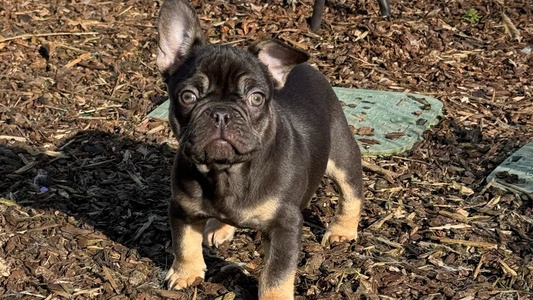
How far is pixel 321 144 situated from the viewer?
20.7ft

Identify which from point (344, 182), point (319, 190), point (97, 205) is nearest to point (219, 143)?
point (344, 182)

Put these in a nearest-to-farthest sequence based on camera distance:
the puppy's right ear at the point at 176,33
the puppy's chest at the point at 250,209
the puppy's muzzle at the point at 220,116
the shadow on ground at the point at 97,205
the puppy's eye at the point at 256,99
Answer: the puppy's muzzle at the point at 220,116
the puppy's eye at the point at 256,99
the puppy's chest at the point at 250,209
the puppy's right ear at the point at 176,33
the shadow on ground at the point at 97,205

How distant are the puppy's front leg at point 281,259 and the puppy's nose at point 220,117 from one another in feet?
2.76

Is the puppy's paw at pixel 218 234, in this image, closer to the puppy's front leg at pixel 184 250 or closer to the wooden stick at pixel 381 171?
the puppy's front leg at pixel 184 250

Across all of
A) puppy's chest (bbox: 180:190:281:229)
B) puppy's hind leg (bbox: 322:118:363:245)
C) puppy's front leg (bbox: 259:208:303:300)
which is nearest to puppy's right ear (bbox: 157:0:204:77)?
puppy's chest (bbox: 180:190:281:229)

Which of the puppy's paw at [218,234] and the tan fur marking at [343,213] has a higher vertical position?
the tan fur marking at [343,213]

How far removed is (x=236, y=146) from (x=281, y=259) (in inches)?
33.6

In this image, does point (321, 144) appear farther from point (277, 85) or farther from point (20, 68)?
point (20, 68)

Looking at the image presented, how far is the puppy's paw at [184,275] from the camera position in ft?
19.7

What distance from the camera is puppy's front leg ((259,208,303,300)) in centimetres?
559

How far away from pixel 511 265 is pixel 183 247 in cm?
238

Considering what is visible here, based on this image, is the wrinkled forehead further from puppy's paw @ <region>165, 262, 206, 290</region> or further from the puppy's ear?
puppy's paw @ <region>165, 262, 206, 290</region>

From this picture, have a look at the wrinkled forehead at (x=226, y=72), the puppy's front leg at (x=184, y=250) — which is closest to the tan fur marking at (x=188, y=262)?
the puppy's front leg at (x=184, y=250)

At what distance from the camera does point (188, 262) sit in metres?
5.98
